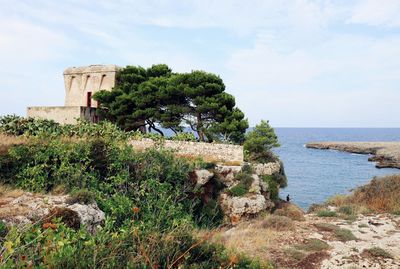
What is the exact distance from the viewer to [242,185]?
58.7ft

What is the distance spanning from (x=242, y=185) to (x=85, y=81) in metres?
23.0

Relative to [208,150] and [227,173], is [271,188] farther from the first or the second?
[227,173]

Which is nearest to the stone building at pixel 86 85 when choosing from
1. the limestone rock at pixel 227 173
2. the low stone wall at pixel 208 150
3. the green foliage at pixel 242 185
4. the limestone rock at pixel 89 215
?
the low stone wall at pixel 208 150

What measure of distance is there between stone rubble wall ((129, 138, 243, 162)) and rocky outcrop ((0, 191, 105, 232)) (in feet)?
40.5

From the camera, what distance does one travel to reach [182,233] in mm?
5098

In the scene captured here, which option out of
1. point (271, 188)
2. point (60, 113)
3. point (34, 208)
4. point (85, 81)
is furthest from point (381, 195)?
point (85, 81)

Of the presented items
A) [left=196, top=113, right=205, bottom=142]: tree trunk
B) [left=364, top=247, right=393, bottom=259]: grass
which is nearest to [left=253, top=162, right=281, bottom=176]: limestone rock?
[left=196, top=113, right=205, bottom=142]: tree trunk

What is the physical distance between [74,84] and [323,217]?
2873 centimetres

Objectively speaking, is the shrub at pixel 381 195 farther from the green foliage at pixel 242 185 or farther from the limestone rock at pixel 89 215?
the limestone rock at pixel 89 215

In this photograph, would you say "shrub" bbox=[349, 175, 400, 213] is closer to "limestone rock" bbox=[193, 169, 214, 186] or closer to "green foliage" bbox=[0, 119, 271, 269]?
"green foliage" bbox=[0, 119, 271, 269]

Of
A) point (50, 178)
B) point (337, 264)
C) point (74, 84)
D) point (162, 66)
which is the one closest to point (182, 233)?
point (337, 264)

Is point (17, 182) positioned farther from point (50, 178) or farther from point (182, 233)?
point (182, 233)

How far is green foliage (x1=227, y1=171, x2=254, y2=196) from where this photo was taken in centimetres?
1753

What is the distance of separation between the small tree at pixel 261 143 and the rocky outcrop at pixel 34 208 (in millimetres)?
20577
